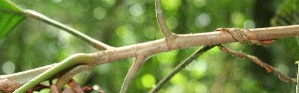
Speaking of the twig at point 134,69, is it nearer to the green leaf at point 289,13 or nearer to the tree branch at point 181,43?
the tree branch at point 181,43

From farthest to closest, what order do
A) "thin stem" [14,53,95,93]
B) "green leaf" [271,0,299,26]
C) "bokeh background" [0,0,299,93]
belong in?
"bokeh background" [0,0,299,93] → "green leaf" [271,0,299,26] → "thin stem" [14,53,95,93]

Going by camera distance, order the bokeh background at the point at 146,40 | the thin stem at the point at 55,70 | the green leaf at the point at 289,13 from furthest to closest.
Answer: the bokeh background at the point at 146,40, the green leaf at the point at 289,13, the thin stem at the point at 55,70

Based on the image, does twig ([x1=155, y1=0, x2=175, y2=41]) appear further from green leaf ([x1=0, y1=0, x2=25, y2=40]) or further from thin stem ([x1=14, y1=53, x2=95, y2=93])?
green leaf ([x1=0, y1=0, x2=25, y2=40])

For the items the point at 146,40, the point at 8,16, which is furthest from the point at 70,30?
the point at 146,40

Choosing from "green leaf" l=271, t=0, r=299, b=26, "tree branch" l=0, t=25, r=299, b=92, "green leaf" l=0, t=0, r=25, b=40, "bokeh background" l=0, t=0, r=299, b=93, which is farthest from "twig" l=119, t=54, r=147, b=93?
"bokeh background" l=0, t=0, r=299, b=93

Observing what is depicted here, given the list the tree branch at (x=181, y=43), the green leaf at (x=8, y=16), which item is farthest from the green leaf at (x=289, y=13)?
the green leaf at (x=8, y=16)

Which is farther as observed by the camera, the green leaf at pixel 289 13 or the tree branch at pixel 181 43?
the green leaf at pixel 289 13
